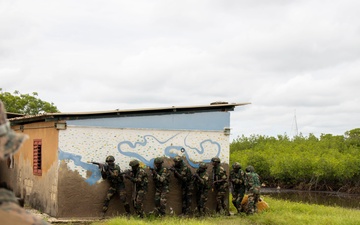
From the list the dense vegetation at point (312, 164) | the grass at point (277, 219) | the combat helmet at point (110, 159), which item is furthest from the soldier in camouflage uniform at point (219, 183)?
the dense vegetation at point (312, 164)

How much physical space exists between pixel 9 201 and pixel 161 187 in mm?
Result: 10886

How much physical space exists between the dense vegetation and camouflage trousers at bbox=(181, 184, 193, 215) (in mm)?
21341

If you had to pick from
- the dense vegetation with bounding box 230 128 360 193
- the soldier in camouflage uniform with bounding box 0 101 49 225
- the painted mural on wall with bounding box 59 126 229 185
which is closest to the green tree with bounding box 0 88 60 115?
the dense vegetation with bounding box 230 128 360 193

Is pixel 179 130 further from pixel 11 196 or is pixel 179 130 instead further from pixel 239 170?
pixel 11 196

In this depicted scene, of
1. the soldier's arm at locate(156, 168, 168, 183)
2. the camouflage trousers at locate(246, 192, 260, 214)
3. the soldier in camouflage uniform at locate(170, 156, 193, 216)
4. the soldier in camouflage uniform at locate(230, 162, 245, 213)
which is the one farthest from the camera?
the soldier in camouflage uniform at locate(230, 162, 245, 213)

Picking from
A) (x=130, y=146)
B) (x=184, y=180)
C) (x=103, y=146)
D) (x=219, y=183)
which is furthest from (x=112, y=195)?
(x=219, y=183)

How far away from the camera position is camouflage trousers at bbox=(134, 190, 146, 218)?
502 inches

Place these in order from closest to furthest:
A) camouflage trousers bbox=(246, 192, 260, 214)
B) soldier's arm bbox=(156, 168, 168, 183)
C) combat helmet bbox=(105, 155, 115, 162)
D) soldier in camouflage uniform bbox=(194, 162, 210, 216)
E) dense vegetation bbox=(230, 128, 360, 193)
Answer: combat helmet bbox=(105, 155, 115, 162) < soldier's arm bbox=(156, 168, 168, 183) < soldier in camouflage uniform bbox=(194, 162, 210, 216) < camouflage trousers bbox=(246, 192, 260, 214) < dense vegetation bbox=(230, 128, 360, 193)

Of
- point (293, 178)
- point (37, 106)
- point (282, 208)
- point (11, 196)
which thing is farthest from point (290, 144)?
point (11, 196)

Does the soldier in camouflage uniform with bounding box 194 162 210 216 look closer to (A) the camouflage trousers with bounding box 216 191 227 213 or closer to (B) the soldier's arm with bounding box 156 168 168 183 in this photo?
(A) the camouflage trousers with bounding box 216 191 227 213

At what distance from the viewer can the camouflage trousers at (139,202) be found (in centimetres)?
1274

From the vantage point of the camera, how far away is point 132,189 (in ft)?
43.4

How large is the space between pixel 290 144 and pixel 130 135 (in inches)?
1311

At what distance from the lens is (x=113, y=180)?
1269cm
